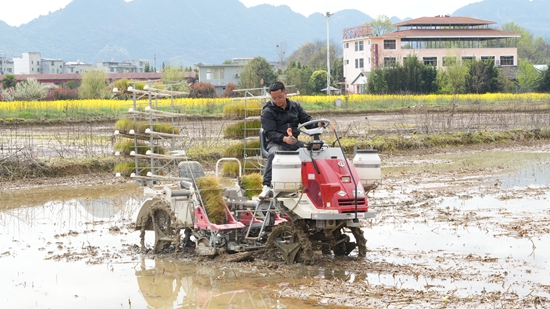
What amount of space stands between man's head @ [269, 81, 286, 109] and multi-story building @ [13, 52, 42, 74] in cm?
15760

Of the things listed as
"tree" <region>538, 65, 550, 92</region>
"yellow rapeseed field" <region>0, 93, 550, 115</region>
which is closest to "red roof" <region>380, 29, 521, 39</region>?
"tree" <region>538, 65, 550, 92</region>

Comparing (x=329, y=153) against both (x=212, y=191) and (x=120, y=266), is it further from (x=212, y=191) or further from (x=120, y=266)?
(x=120, y=266)

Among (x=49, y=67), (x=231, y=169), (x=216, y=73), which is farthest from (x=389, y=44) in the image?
(x=49, y=67)

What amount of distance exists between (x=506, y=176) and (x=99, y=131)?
59.4 feet

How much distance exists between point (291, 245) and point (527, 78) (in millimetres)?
65939

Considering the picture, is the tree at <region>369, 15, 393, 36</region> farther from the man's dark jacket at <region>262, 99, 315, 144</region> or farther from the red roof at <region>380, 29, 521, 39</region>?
the man's dark jacket at <region>262, 99, 315, 144</region>

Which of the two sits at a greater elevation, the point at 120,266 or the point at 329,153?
the point at 329,153

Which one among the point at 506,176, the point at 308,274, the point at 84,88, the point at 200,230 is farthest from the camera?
the point at 84,88

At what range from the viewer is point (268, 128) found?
9188 mm

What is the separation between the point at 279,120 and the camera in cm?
930

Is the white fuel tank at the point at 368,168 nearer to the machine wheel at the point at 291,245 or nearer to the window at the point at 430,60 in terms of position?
the machine wheel at the point at 291,245

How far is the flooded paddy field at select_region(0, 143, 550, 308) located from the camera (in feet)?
24.3

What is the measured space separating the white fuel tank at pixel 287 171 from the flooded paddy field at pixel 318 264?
1016 mm

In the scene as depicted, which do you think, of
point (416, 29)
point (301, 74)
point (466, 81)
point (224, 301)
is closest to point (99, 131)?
point (224, 301)
